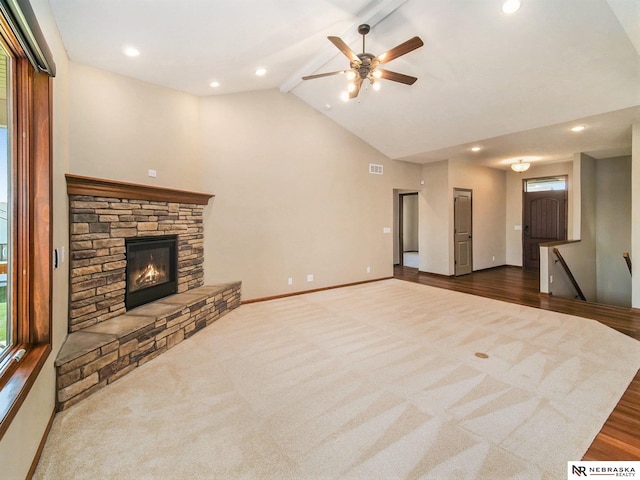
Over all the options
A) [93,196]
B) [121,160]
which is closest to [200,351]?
[93,196]

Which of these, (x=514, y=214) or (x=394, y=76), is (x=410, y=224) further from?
(x=394, y=76)

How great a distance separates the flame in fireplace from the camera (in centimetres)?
359

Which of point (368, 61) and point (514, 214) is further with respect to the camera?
point (514, 214)

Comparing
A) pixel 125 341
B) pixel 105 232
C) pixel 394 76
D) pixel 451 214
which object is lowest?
pixel 125 341

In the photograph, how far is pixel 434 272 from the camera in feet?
24.3

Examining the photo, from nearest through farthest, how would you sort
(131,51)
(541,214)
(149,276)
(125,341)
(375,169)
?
1. (125,341)
2. (131,51)
3. (149,276)
4. (375,169)
5. (541,214)

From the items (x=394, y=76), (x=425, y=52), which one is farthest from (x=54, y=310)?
(x=425, y=52)

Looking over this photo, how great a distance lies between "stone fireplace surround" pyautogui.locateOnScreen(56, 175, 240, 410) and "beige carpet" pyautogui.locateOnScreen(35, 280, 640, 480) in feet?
0.56

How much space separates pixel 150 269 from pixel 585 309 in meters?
6.20

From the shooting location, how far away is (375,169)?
6.64m

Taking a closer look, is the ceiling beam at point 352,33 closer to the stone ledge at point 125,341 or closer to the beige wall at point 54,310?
the beige wall at point 54,310

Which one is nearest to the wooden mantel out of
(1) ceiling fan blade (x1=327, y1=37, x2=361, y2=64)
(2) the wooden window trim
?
(2) the wooden window trim

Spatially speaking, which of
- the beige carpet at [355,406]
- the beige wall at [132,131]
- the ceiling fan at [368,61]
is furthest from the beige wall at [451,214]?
the beige wall at [132,131]

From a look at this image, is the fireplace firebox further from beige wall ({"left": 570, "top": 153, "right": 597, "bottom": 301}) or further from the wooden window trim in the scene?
beige wall ({"left": 570, "top": 153, "right": 597, "bottom": 301})
